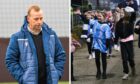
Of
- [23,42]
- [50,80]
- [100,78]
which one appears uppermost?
[23,42]

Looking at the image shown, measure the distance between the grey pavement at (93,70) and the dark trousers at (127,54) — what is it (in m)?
0.06

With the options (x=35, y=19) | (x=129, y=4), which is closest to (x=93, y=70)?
(x=129, y=4)

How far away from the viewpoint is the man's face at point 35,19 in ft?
11.5

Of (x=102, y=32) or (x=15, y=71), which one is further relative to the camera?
(x=102, y=32)

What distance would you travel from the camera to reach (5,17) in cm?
663

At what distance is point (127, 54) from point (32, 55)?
2649 millimetres

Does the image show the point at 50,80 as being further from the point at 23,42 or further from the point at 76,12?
the point at 76,12

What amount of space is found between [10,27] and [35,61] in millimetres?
3221

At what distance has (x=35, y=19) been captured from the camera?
3.50 meters

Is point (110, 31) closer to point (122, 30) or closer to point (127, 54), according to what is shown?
point (122, 30)

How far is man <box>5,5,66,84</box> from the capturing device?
11.8 ft

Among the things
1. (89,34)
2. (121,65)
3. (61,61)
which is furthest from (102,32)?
(61,61)

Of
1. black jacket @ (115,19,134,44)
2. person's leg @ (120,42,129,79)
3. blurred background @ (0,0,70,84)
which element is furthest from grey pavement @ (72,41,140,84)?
blurred background @ (0,0,70,84)

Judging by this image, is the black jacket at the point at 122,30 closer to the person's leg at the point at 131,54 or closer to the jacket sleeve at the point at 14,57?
the person's leg at the point at 131,54
